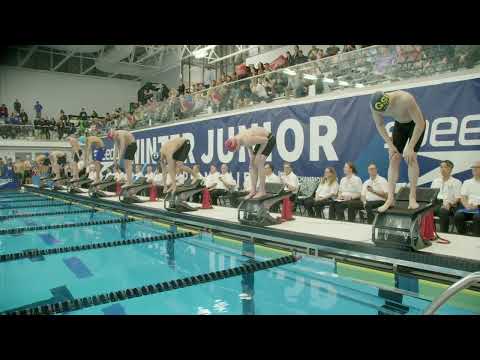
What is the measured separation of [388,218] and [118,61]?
18707 mm

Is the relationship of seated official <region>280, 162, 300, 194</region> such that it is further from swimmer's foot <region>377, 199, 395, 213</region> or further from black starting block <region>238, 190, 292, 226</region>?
swimmer's foot <region>377, 199, 395, 213</region>

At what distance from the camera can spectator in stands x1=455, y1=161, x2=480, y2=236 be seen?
15.2ft

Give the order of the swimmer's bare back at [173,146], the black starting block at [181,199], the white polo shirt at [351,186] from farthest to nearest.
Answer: the black starting block at [181,199], the swimmer's bare back at [173,146], the white polo shirt at [351,186]

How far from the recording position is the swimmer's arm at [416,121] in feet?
12.0

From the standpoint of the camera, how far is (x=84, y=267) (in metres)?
4.54

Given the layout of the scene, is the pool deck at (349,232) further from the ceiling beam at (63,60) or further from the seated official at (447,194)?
the ceiling beam at (63,60)

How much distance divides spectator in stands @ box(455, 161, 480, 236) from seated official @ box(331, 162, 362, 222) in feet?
5.18

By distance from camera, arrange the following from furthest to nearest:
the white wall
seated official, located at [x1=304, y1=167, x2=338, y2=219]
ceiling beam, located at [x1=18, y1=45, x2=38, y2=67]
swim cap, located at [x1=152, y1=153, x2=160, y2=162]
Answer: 1. the white wall
2. ceiling beam, located at [x1=18, y1=45, x2=38, y2=67]
3. swim cap, located at [x1=152, y1=153, x2=160, y2=162]
4. seated official, located at [x1=304, y1=167, x2=338, y2=219]

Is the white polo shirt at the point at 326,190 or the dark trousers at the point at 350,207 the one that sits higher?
the white polo shirt at the point at 326,190

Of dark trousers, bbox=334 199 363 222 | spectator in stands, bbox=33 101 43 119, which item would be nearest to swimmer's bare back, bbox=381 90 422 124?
dark trousers, bbox=334 199 363 222

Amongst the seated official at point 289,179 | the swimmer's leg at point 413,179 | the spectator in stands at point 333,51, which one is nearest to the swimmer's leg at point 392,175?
the swimmer's leg at point 413,179

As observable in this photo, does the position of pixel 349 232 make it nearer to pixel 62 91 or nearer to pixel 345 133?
pixel 345 133

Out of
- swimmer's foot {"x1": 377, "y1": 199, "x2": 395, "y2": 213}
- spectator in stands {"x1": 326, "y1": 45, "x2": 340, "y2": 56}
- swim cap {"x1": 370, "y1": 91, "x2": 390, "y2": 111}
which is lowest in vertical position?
swimmer's foot {"x1": 377, "y1": 199, "x2": 395, "y2": 213}
